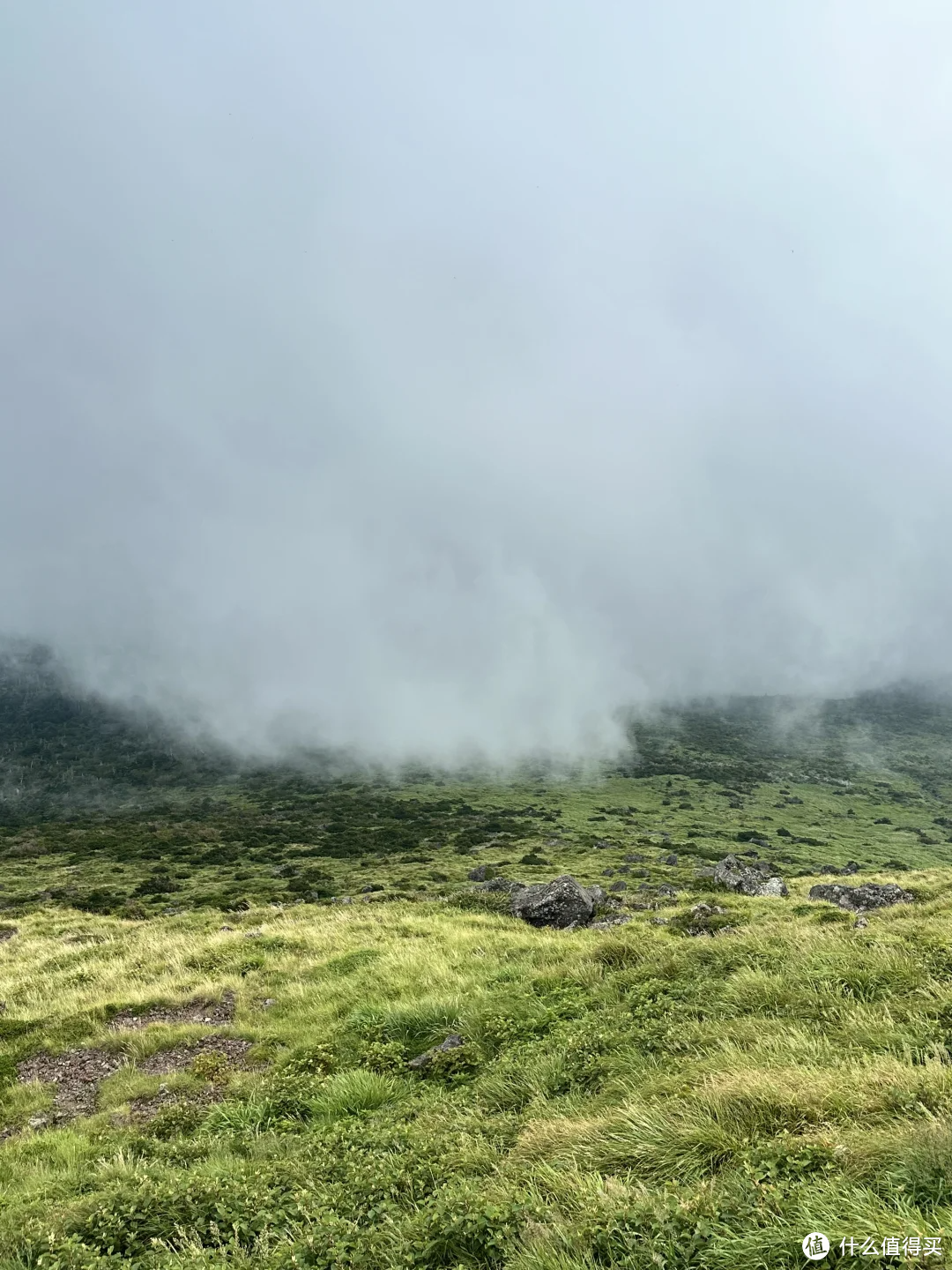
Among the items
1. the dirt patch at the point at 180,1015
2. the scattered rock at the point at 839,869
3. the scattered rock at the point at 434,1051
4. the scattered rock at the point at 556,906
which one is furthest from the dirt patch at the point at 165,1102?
the scattered rock at the point at 839,869

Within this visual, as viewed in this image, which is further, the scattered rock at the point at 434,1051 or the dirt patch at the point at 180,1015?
the dirt patch at the point at 180,1015

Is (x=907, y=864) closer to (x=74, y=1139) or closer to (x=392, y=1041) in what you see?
(x=392, y=1041)

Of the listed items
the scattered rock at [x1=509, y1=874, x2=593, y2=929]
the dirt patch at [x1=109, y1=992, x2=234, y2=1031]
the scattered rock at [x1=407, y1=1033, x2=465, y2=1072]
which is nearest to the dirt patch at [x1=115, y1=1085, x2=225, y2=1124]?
the scattered rock at [x1=407, y1=1033, x2=465, y2=1072]

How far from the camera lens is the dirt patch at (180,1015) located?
1491 cm

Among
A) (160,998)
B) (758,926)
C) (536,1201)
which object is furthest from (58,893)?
(536,1201)

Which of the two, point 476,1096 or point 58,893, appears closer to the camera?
point 476,1096

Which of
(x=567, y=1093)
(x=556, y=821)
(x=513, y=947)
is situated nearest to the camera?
(x=567, y=1093)

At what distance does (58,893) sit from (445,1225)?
63.2 meters

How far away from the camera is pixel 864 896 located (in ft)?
76.1

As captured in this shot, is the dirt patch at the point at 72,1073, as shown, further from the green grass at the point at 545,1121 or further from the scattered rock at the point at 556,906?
the scattered rock at the point at 556,906

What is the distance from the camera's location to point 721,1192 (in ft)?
15.4

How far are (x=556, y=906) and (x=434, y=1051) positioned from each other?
14.2 m

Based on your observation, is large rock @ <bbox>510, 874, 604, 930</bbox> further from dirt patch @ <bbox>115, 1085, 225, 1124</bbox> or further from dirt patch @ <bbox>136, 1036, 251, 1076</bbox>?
dirt patch @ <bbox>115, 1085, 225, 1124</bbox>

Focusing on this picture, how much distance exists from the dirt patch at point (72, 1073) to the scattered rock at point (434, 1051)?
19.3 ft
